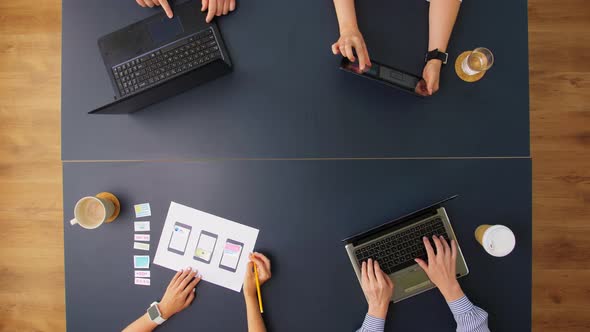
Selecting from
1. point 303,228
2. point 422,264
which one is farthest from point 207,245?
point 422,264

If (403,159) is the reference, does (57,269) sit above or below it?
below

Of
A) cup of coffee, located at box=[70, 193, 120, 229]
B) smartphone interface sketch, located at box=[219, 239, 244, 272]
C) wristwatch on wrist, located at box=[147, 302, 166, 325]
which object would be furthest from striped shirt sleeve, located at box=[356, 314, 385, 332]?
cup of coffee, located at box=[70, 193, 120, 229]

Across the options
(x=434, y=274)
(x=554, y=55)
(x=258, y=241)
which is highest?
(x=554, y=55)

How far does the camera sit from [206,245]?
3.92ft

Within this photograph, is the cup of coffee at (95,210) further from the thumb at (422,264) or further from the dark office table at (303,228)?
the thumb at (422,264)

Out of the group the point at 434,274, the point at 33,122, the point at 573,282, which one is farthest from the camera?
the point at 33,122

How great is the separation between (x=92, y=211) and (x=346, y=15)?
1.08m

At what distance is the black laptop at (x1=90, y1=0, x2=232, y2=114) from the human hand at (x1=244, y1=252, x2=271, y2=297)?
63cm

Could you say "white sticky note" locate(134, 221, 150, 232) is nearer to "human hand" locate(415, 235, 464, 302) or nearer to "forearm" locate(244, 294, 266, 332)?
"forearm" locate(244, 294, 266, 332)

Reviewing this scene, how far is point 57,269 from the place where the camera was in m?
2.01

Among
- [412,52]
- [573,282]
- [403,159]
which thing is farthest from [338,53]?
[573,282]

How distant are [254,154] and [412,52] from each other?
639 millimetres

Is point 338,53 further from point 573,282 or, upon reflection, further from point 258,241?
point 573,282

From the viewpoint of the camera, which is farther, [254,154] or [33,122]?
[33,122]
